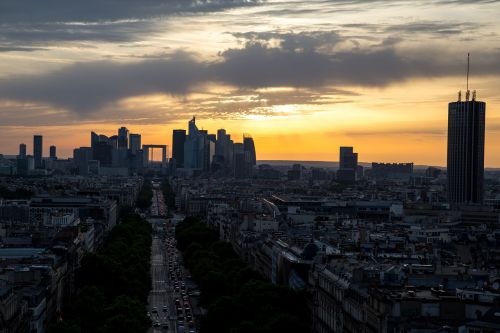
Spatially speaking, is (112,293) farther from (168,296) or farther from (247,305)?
(247,305)

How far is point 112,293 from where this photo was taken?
293ft

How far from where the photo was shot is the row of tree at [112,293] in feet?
228

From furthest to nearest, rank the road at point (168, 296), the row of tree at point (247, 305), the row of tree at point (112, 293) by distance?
the road at point (168, 296) → the row of tree at point (112, 293) → the row of tree at point (247, 305)

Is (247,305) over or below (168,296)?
over

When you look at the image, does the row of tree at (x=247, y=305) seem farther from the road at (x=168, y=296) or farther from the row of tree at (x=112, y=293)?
the row of tree at (x=112, y=293)

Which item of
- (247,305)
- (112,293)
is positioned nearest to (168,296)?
(112,293)

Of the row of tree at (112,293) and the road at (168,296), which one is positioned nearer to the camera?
the row of tree at (112,293)

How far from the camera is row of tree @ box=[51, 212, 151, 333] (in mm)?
69350

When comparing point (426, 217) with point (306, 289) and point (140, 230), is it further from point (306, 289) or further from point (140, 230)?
point (306, 289)

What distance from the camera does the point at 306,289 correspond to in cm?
7812

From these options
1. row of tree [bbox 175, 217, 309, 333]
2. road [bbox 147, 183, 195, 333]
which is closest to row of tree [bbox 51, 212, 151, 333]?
road [bbox 147, 183, 195, 333]

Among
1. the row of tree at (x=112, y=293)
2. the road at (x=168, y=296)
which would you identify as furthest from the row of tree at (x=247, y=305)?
the row of tree at (x=112, y=293)

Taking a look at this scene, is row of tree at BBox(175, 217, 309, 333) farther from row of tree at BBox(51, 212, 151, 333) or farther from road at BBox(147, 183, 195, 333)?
row of tree at BBox(51, 212, 151, 333)

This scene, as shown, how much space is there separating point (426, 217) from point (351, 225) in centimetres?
3457
